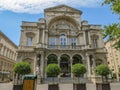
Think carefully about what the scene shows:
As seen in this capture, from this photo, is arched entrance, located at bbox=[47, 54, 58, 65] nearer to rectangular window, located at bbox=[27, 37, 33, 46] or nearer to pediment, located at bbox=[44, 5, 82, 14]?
rectangular window, located at bbox=[27, 37, 33, 46]

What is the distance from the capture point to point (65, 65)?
1164 inches

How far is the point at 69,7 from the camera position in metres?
33.1

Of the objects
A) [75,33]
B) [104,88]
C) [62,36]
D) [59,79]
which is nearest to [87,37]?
[75,33]

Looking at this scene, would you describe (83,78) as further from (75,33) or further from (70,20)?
(70,20)

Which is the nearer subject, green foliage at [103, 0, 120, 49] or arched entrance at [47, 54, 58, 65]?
green foliage at [103, 0, 120, 49]

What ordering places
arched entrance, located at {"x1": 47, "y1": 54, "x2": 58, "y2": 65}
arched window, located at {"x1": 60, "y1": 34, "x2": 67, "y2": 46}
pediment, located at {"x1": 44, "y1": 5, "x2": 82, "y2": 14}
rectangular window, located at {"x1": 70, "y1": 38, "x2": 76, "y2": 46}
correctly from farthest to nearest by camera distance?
pediment, located at {"x1": 44, "y1": 5, "x2": 82, "y2": 14} → rectangular window, located at {"x1": 70, "y1": 38, "x2": 76, "y2": 46} → arched window, located at {"x1": 60, "y1": 34, "x2": 67, "y2": 46} → arched entrance, located at {"x1": 47, "y1": 54, "x2": 58, "y2": 65}

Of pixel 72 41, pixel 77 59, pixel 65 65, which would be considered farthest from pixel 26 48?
pixel 77 59

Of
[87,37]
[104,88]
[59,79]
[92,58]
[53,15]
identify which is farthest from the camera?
[53,15]

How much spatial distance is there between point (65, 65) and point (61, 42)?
5.48 metres

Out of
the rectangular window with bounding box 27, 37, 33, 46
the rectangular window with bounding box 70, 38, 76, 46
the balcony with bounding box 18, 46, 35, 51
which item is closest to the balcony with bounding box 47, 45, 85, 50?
the rectangular window with bounding box 70, 38, 76, 46

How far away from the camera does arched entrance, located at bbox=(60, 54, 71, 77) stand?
2869 cm

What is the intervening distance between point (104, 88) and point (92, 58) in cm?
1713

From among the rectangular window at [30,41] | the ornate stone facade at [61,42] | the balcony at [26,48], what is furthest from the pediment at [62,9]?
the balcony at [26,48]

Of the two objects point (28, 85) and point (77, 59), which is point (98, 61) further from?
point (28, 85)
